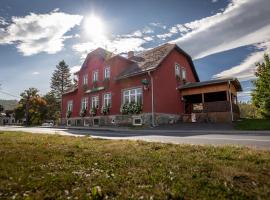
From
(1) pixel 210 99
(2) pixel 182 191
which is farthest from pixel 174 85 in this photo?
(2) pixel 182 191

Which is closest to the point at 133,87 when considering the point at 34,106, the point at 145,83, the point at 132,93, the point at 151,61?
the point at 132,93

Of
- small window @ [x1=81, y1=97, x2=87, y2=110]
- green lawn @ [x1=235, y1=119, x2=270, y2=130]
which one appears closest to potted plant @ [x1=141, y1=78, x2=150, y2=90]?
green lawn @ [x1=235, y1=119, x2=270, y2=130]

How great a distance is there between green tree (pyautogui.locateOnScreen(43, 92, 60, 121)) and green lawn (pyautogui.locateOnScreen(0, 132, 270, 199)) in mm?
63045

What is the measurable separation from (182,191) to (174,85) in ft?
77.5

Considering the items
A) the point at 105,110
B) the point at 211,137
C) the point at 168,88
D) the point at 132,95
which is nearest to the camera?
the point at 211,137

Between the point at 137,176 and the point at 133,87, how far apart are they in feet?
71.0

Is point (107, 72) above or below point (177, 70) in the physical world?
above

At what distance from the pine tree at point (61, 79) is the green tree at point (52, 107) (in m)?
2.39

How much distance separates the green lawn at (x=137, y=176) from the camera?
12.4 ft

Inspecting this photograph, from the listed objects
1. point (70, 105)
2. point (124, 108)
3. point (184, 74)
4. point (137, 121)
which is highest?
point (184, 74)

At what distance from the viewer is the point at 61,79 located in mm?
79500

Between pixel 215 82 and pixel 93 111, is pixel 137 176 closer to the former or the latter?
pixel 215 82

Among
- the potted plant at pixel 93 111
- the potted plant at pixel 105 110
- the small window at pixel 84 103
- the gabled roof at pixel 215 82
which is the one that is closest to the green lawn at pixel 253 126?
the gabled roof at pixel 215 82

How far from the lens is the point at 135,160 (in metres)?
5.90
